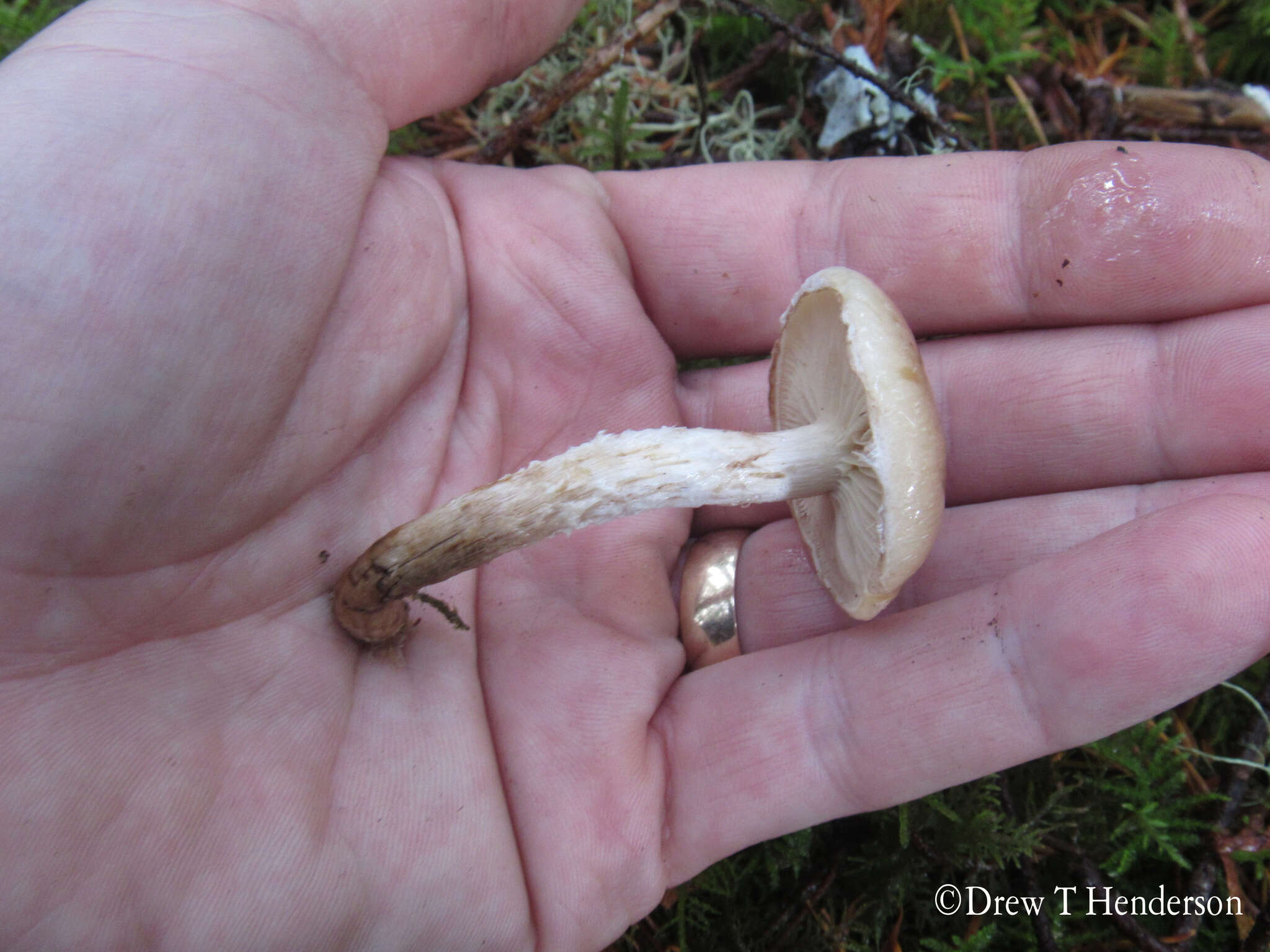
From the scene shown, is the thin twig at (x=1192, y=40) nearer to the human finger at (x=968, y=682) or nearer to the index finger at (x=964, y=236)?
the index finger at (x=964, y=236)

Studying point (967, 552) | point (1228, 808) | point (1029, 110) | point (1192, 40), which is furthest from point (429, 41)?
point (1228, 808)

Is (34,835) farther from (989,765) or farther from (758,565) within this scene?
(989,765)

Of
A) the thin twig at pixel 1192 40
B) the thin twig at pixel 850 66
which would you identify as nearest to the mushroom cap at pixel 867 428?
the thin twig at pixel 850 66

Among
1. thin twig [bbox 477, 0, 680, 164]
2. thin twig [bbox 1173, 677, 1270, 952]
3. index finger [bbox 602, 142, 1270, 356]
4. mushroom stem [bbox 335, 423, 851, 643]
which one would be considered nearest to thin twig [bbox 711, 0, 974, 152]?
thin twig [bbox 477, 0, 680, 164]

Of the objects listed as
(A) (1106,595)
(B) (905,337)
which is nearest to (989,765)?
(A) (1106,595)

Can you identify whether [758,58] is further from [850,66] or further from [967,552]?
[967,552]

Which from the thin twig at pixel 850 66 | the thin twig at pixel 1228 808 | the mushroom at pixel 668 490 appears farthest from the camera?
the thin twig at pixel 850 66
